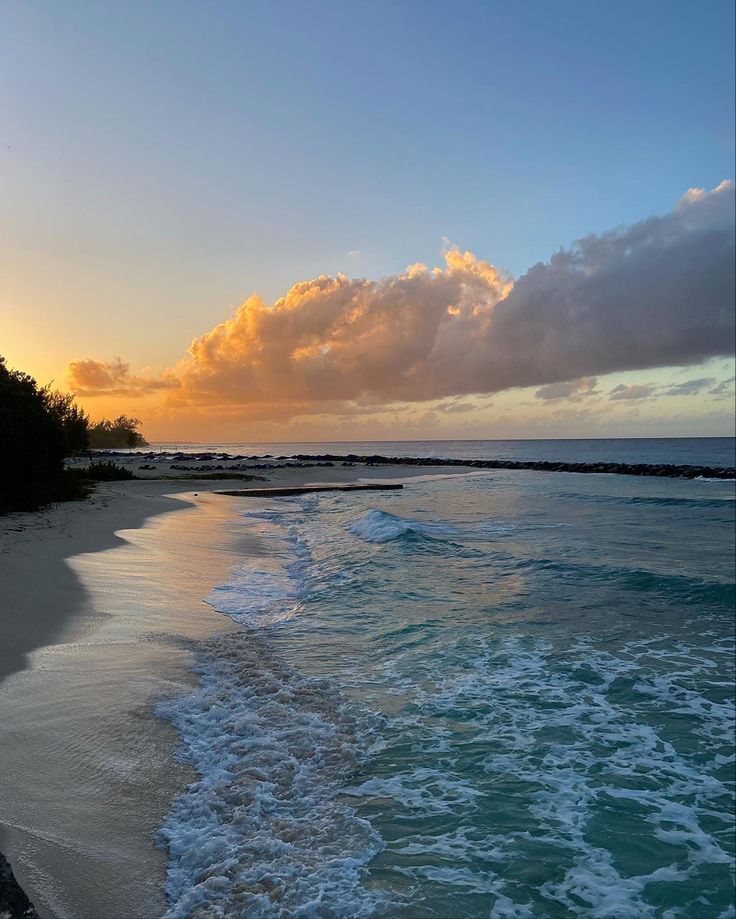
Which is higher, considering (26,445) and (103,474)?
(26,445)

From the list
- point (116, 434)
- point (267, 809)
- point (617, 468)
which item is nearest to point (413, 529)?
point (267, 809)

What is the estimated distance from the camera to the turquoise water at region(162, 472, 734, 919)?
4164mm

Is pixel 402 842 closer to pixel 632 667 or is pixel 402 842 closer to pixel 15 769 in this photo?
pixel 15 769

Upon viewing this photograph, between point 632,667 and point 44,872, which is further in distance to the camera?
point 632,667

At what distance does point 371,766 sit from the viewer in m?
5.70

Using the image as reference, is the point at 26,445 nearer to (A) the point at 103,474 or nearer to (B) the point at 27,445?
(B) the point at 27,445

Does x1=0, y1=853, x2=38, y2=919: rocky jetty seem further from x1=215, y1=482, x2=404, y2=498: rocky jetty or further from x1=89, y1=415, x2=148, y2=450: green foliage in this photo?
x1=89, y1=415, x2=148, y2=450: green foliage

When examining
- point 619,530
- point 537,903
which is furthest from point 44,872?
point 619,530

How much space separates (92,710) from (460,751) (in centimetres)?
391

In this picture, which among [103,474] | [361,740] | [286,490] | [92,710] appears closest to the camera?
[92,710]

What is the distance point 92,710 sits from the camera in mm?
6062

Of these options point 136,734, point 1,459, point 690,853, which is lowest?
point 690,853

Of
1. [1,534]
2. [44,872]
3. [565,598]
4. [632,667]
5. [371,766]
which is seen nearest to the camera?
[44,872]

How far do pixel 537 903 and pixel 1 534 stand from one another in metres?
16.3
